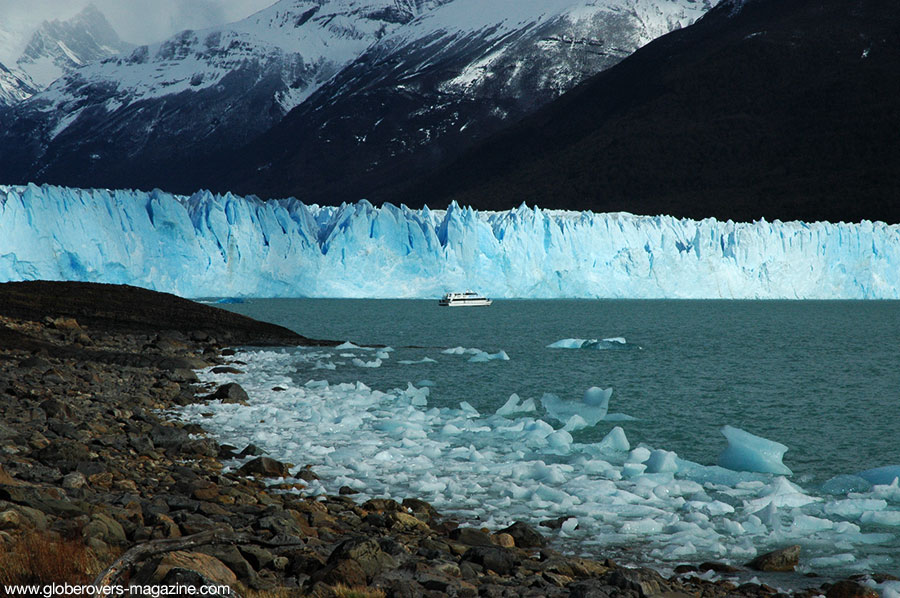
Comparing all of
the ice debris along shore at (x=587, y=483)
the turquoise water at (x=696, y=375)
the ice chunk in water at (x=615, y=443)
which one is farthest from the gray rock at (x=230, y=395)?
the ice chunk in water at (x=615, y=443)

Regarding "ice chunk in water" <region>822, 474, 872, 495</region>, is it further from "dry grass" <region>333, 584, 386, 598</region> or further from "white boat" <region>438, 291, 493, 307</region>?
"white boat" <region>438, 291, 493, 307</region>

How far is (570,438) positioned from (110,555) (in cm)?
744

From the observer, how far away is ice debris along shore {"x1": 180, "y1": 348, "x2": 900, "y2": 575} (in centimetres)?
707

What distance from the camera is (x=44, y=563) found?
150 inches

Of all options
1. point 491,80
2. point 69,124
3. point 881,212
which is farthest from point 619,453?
point 69,124

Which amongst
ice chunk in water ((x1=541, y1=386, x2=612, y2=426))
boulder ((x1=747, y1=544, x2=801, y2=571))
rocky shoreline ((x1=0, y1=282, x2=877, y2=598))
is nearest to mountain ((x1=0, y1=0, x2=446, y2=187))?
ice chunk in water ((x1=541, y1=386, x2=612, y2=426))

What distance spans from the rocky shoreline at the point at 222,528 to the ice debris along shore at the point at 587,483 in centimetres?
51

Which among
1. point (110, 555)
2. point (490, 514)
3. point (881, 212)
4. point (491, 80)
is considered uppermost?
point (491, 80)

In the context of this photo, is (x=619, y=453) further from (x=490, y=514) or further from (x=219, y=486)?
(x=219, y=486)

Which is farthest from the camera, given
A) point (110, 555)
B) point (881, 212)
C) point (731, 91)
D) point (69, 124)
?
point (69, 124)

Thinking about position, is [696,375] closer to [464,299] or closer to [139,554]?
[139,554]

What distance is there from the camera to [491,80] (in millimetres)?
157000

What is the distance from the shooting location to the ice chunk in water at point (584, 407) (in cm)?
1317

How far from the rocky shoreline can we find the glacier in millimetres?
34888
